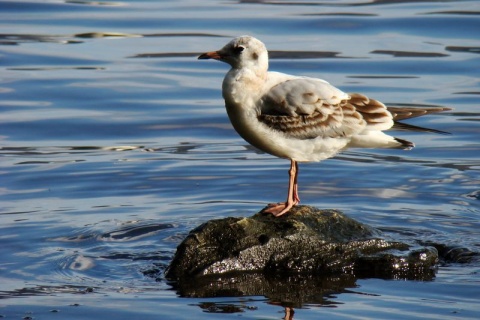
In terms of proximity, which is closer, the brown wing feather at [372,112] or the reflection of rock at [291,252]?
the reflection of rock at [291,252]

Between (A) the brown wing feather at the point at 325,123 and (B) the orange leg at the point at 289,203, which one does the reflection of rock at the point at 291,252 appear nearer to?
(B) the orange leg at the point at 289,203

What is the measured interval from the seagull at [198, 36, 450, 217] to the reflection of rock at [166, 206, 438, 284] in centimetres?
25

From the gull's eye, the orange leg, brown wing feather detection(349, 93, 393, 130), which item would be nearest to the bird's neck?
the gull's eye

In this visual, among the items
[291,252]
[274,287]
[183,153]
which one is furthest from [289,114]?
[183,153]

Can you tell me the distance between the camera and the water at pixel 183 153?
764 cm

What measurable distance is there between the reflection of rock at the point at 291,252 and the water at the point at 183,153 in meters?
0.22

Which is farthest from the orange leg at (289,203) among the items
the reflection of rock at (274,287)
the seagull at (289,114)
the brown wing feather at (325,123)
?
→ the reflection of rock at (274,287)

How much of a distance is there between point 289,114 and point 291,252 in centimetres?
99

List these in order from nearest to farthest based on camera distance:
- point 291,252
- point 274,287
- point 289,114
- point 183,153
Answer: point 274,287 < point 291,252 < point 289,114 < point 183,153

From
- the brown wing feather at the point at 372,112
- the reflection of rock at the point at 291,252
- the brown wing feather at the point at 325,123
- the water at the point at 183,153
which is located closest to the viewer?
the water at the point at 183,153

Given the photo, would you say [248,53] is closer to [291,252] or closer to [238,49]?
[238,49]

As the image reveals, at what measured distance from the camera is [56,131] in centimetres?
1294

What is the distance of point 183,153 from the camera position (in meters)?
12.0

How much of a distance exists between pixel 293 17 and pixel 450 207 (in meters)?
9.80
